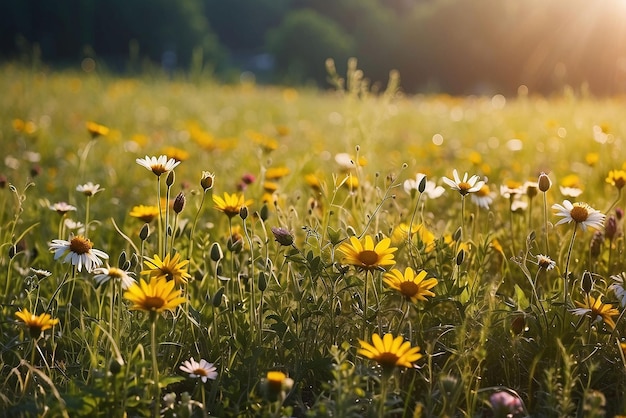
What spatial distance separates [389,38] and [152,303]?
28.3 metres

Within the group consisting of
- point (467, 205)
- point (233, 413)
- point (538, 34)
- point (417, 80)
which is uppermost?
point (538, 34)

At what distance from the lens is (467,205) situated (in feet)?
8.36

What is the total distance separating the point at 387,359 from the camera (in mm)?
1062

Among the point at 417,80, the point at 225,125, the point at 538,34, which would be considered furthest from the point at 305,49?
the point at 225,125

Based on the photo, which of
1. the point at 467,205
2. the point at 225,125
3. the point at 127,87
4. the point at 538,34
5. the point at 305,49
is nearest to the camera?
the point at 467,205

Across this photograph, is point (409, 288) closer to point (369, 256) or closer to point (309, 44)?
point (369, 256)

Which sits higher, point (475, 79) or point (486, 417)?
point (475, 79)

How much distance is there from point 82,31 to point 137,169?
28957 millimetres

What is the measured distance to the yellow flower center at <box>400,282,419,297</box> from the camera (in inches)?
47.3

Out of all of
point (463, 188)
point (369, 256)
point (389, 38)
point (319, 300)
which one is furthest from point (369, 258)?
point (389, 38)

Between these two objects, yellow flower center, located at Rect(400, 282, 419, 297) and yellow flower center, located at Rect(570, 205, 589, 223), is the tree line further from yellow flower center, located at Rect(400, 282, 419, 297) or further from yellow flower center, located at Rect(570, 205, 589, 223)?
yellow flower center, located at Rect(400, 282, 419, 297)

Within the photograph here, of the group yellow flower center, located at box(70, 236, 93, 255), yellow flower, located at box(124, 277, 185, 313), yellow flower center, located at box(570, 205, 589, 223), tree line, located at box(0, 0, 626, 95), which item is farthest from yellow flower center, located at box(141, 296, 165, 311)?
tree line, located at box(0, 0, 626, 95)

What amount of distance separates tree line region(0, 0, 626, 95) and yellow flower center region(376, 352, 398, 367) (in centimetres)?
1912

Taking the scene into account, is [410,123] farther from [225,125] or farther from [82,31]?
[82,31]
